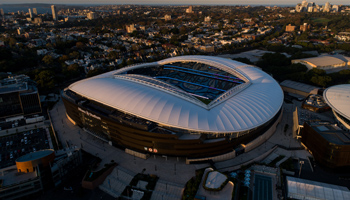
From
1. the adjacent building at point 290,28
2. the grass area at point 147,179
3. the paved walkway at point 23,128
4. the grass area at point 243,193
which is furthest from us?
the adjacent building at point 290,28

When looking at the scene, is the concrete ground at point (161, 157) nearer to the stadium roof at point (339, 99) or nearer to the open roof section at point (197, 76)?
the stadium roof at point (339, 99)

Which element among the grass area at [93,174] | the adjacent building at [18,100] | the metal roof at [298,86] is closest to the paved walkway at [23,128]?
the adjacent building at [18,100]

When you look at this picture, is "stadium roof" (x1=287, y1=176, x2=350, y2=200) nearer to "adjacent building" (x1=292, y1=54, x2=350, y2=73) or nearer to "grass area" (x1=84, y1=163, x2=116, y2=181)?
"grass area" (x1=84, y1=163, x2=116, y2=181)

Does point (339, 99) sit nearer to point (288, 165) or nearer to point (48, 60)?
point (288, 165)

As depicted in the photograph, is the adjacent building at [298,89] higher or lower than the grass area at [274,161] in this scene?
higher

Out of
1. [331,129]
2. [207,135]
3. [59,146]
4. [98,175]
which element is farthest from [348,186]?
[59,146]

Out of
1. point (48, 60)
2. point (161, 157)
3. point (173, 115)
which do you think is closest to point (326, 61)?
point (173, 115)
